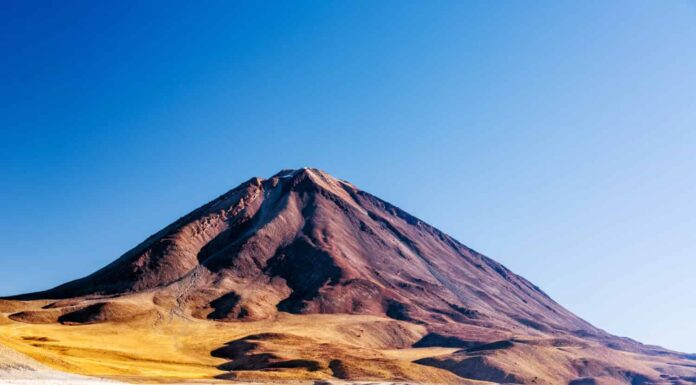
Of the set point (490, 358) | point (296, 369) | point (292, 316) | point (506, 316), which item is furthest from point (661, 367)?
point (296, 369)

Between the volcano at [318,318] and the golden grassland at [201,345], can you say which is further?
the volcano at [318,318]

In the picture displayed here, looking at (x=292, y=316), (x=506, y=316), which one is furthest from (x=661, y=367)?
(x=292, y=316)

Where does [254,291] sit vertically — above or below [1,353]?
above

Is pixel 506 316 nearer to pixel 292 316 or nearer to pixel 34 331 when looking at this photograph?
pixel 292 316

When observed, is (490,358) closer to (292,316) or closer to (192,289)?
(292,316)

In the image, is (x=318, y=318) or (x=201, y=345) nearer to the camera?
(x=201, y=345)

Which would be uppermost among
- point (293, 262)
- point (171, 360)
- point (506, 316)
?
point (293, 262)

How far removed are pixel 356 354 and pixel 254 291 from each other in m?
63.1

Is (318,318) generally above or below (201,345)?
above

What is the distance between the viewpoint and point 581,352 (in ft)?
460

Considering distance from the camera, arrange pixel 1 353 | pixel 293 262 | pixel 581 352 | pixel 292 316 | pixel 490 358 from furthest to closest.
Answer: pixel 293 262 < pixel 292 316 < pixel 581 352 < pixel 490 358 < pixel 1 353

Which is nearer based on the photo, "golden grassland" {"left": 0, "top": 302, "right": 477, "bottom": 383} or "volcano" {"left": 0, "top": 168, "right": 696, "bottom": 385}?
"golden grassland" {"left": 0, "top": 302, "right": 477, "bottom": 383}

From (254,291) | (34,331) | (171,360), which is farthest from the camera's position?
(254,291)

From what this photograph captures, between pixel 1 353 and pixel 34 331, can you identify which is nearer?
pixel 1 353
